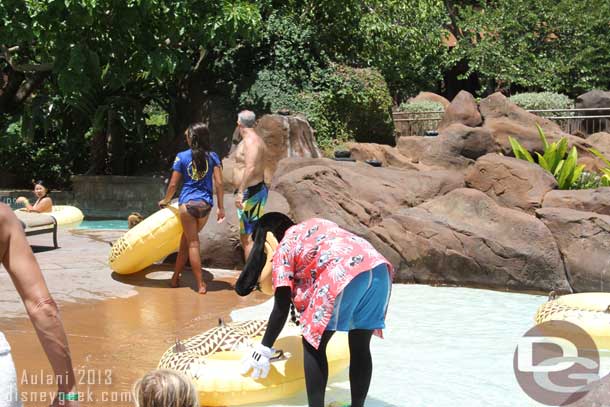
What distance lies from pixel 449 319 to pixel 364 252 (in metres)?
3.68

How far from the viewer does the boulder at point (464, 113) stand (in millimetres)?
15680

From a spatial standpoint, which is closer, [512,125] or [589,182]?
[589,182]

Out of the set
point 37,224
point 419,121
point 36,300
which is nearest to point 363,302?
point 36,300

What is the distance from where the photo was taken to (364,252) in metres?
4.26

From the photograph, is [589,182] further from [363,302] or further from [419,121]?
[363,302]

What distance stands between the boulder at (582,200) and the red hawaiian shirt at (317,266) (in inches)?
263

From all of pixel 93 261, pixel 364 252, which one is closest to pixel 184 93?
pixel 93 261

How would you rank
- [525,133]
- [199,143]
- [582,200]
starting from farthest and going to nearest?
1. [525,133]
2. [582,200]
3. [199,143]

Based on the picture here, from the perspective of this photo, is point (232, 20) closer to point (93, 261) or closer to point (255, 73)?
point (255, 73)

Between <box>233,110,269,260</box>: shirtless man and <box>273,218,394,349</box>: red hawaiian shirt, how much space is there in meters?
3.73

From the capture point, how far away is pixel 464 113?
619 inches

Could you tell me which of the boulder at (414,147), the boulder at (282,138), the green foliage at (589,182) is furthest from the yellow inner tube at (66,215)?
the green foliage at (589,182)

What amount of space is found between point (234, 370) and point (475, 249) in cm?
514

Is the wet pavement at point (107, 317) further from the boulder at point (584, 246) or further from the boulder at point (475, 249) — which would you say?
the boulder at point (584, 246)
